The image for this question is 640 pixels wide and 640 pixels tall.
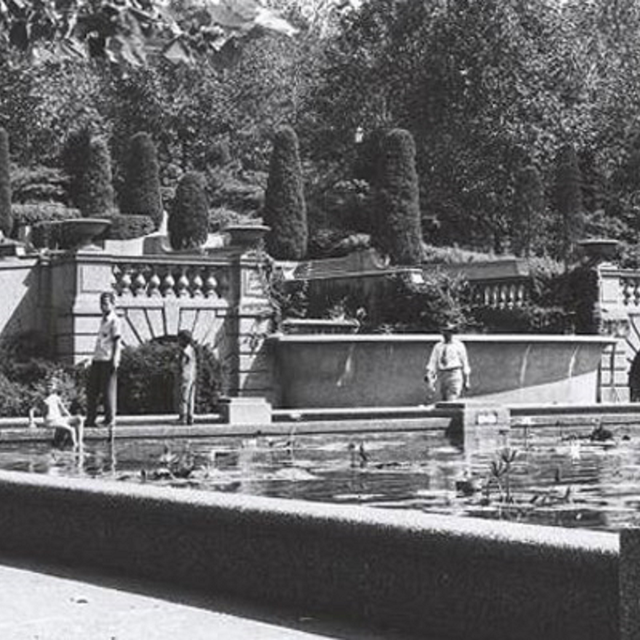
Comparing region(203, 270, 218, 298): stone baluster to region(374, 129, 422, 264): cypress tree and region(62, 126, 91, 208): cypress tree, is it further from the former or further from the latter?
region(62, 126, 91, 208): cypress tree

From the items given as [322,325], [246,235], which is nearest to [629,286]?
[322,325]

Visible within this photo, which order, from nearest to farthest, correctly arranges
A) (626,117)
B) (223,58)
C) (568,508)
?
(223,58) → (568,508) → (626,117)

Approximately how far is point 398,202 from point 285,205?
17.1ft

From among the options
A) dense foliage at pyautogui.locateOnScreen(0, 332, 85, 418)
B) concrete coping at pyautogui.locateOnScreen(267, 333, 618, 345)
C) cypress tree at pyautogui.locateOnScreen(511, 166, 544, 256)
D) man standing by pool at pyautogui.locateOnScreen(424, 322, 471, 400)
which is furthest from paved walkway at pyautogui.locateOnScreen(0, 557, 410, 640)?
cypress tree at pyautogui.locateOnScreen(511, 166, 544, 256)

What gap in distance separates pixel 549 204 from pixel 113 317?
1512 inches

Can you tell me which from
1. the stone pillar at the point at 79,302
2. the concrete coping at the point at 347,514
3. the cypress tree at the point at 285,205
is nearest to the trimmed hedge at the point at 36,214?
the cypress tree at the point at 285,205

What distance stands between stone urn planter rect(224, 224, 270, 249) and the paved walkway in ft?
67.7

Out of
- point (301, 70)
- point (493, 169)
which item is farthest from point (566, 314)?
point (301, 70)

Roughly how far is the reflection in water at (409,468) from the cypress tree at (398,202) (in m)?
28.5

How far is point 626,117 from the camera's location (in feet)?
197

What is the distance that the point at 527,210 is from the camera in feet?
176

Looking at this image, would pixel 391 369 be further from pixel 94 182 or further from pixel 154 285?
pixel 94 182

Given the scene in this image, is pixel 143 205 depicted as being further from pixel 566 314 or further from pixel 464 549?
pixel 464 549

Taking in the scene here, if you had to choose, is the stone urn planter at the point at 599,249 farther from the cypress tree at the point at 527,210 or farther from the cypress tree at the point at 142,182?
the cypress tree at the point at 142,182
